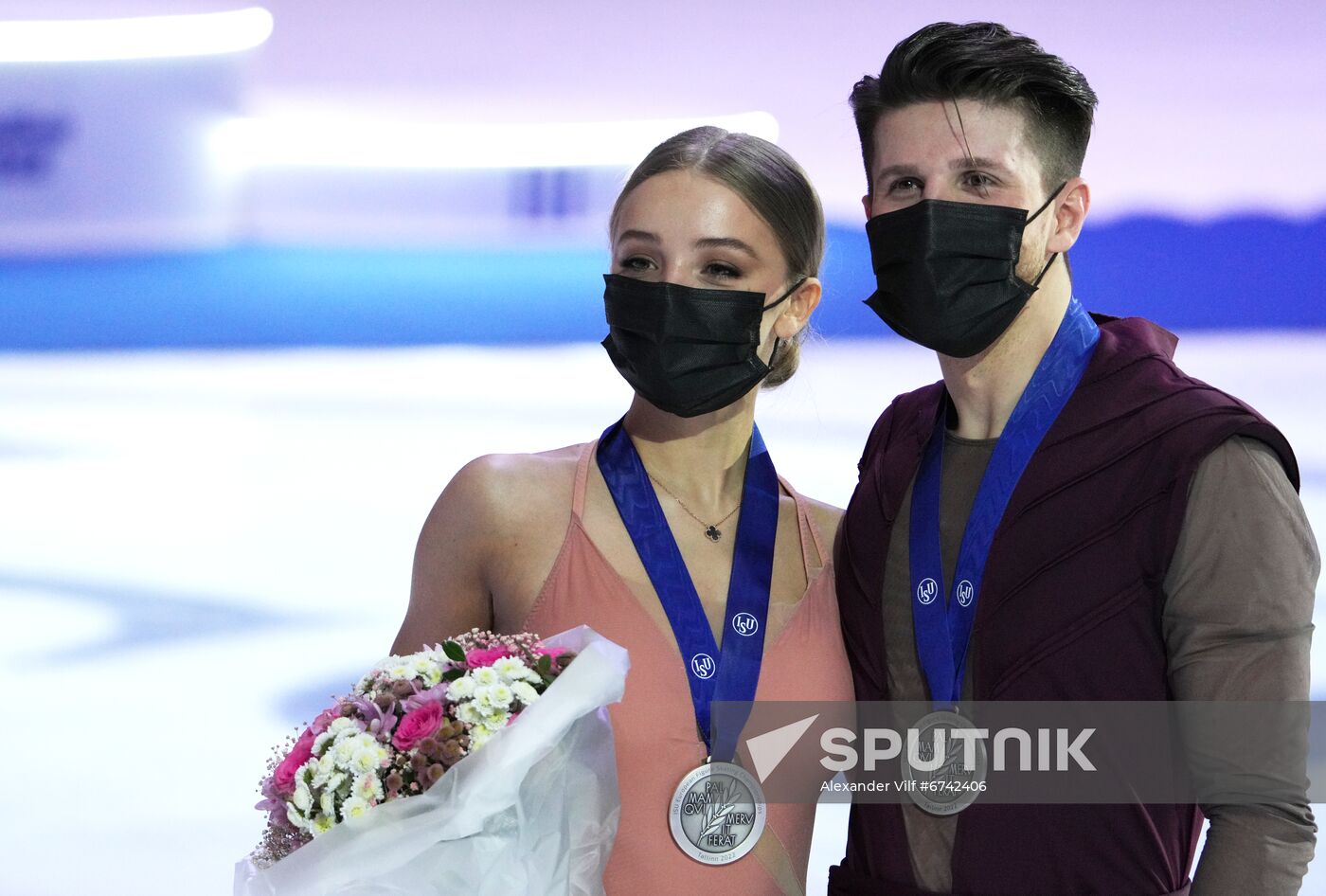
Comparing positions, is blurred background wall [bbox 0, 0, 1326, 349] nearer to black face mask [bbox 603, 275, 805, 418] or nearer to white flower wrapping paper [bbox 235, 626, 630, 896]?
black face mask [bbox 603, 275, 805, 418]

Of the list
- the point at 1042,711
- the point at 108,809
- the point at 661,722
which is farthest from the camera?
the point at 108,809

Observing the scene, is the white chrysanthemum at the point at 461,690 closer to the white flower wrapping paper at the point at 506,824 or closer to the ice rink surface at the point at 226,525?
the white flower wrapping paper at the point at 506,824

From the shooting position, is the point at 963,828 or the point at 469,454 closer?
the point at 963,828

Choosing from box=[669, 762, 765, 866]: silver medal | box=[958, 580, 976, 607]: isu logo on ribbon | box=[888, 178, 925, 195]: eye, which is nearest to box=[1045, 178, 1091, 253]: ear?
box=[888, 178, 925, 195]: eye

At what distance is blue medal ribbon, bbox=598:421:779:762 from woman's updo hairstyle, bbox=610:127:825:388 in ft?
0.97

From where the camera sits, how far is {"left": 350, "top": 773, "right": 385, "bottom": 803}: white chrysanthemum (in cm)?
181

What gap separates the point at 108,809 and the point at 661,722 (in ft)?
11.4

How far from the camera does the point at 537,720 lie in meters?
1.88

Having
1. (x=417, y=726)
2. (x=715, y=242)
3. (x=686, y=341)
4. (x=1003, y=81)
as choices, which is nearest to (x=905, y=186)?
(x=1003, y=81)

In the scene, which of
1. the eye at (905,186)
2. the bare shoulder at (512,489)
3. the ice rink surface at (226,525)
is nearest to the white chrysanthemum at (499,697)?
the bare shoulder at (512,489)

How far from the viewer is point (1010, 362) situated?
2365 mm

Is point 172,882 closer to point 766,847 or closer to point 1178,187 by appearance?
point 766,847

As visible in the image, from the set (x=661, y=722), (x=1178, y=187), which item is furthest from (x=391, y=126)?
(x=661, y=722)

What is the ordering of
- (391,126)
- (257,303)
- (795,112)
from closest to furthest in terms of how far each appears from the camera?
(795,112), (391,126), (257,303)
